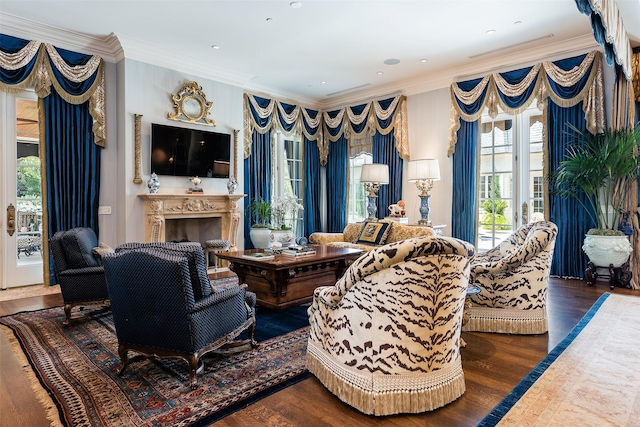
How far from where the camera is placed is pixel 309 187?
7930 millimetres

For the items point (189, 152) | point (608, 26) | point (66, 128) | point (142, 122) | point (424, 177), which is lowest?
point (424, 177)

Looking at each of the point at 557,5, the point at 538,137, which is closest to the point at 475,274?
the point at 557,5

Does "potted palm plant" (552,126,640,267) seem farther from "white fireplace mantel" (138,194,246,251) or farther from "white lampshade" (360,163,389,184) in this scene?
"white fireplace mantel" (138,194,246,251)

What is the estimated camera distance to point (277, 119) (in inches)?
288

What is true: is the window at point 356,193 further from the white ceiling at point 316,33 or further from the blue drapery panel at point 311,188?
the white ceiling at point 316,33

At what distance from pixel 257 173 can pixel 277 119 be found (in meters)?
1.14

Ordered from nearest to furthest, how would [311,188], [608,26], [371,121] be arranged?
[608,26]
[371,121]
[311,188]

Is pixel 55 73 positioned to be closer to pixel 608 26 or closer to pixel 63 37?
pixel 63 37

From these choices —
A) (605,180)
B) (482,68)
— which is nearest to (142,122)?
(482,68)

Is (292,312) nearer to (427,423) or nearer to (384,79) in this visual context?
(427,423)

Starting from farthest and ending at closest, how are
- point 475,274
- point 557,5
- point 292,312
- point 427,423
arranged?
point 557,5 → point 292,312 → point 475,274 → point 427,423

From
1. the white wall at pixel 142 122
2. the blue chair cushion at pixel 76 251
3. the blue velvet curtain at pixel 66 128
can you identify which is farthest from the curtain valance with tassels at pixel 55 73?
the blue chair cushion at pixel 76 251

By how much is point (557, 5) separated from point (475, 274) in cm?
314

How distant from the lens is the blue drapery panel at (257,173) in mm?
6875
